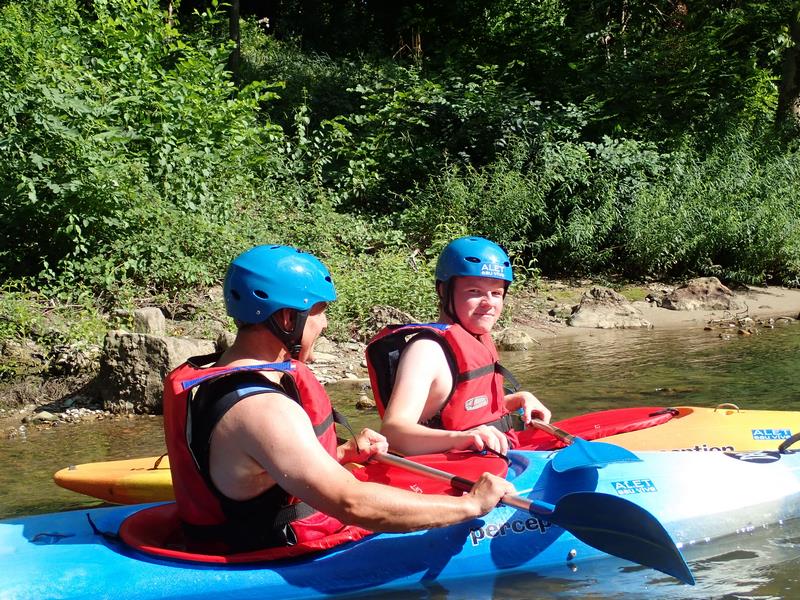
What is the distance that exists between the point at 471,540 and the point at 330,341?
186 inches

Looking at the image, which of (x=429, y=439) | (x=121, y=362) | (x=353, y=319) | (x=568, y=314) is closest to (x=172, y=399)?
(x=429, y=439)

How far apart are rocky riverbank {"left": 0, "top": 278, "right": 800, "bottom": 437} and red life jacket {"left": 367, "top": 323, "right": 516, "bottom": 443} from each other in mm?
2763

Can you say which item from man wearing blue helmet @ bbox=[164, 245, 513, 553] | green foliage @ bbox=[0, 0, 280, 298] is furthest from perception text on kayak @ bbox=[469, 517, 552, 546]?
Result: green foliage @ bbox=[0, 0, 280, 298]

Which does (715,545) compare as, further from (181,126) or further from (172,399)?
(181,126)

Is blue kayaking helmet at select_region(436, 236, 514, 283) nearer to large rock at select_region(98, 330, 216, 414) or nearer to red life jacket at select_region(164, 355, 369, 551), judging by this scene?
red life jacket at select_region(164, 355, 369, 551)

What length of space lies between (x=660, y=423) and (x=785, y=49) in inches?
444

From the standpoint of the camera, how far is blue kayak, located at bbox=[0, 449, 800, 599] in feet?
9.91

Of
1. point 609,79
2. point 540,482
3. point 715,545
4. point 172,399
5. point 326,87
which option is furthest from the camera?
point 326,87

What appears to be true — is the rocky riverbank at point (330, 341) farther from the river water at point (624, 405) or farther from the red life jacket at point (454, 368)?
the red life jacket at point (454, 368)

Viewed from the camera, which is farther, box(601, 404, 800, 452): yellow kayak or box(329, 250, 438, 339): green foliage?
box(329, 250, 438, 339): green foliage

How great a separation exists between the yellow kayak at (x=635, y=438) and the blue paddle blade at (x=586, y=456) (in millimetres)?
561

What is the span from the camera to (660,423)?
510 centimetres

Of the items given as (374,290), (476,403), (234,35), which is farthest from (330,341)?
(234,35)

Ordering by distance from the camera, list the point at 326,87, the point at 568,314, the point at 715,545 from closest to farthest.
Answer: the point at 715,545
the point at 568,314
the point at 326,87
